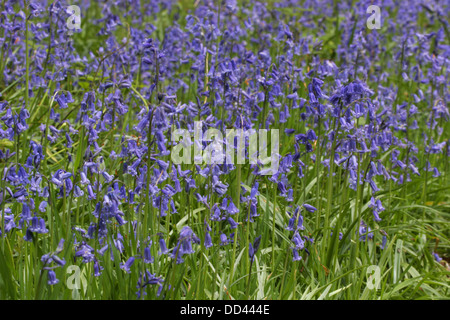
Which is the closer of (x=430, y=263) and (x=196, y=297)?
(x=196, y=297)

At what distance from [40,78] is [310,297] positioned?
3.08 m

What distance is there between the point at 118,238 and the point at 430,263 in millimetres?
2485

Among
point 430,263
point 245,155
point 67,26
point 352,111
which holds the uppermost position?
point 67,26

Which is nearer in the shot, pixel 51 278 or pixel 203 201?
pixel 51 278

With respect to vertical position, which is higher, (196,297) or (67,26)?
(67,26)

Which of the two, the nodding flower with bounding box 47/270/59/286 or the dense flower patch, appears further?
the dense flower patch

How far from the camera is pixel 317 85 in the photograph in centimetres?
350

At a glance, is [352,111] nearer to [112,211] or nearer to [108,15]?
[112,211]

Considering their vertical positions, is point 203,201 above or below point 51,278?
above

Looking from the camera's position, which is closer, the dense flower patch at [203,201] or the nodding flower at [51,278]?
the nodding flower at [51,278]
